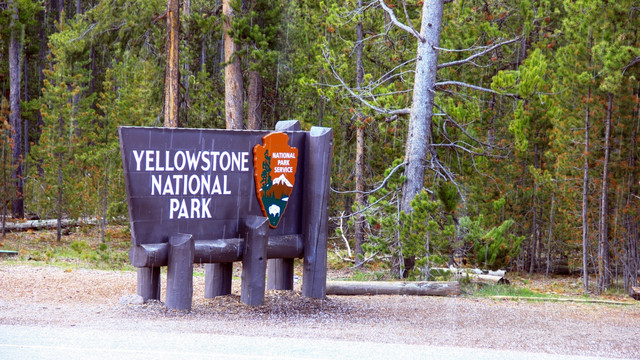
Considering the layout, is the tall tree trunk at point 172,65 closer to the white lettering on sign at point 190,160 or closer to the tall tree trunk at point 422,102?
the tall tree trunk at point 422,102

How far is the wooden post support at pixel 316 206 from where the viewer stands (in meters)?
9.37

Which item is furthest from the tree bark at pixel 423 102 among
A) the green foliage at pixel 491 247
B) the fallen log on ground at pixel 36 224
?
the fallen log on ground at pixel 36 224

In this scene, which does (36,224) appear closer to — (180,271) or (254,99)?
(254,99)

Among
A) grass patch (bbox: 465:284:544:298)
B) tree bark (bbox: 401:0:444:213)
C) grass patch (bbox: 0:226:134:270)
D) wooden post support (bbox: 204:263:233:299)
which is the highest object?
tree bark (bbox: 401:0:444:213)

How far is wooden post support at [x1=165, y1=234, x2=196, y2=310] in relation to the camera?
8.23 m

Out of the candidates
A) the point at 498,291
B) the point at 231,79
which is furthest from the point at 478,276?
the point at 231,79

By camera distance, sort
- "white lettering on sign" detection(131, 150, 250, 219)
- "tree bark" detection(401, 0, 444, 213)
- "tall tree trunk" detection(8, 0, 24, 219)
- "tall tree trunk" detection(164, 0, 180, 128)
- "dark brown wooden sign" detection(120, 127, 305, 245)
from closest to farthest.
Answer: "dark brown wooden sign" detection(120, 127, 305, 245) → "white lettering on sign" detection(131, 150, 250, 219) → "tree bark" detection(401, 0, 444, 213) → "tall tree trunk" detection(164, 0, 180, 128) → "tall tree trunk" detection(8, 0, 24, 219)

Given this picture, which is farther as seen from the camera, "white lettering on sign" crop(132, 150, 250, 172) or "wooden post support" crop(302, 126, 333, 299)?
"wooden post support" crop(302, 126, 333, 299)

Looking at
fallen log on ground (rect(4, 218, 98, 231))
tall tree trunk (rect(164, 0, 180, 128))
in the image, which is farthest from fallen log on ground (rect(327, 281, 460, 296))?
fallen log on ground (rect(4, 218, 98, 231))

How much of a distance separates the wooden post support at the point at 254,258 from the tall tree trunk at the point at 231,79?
29.3 feet

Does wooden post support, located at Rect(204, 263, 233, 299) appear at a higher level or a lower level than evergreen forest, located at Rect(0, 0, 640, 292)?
lower

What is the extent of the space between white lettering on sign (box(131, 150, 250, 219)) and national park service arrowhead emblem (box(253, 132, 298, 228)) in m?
0.22

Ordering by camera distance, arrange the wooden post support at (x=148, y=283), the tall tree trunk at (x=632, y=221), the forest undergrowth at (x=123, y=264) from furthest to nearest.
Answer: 1. the tall tree trunk at (x=632, y=221)
2. the forest undergrowth at (x=123, y=264)
3. the wooden post support at (x=148, y=283)

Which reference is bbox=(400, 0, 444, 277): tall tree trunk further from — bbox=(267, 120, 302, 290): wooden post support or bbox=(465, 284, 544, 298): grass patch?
bbox=(267, 120, 302, 290): wooden post support
